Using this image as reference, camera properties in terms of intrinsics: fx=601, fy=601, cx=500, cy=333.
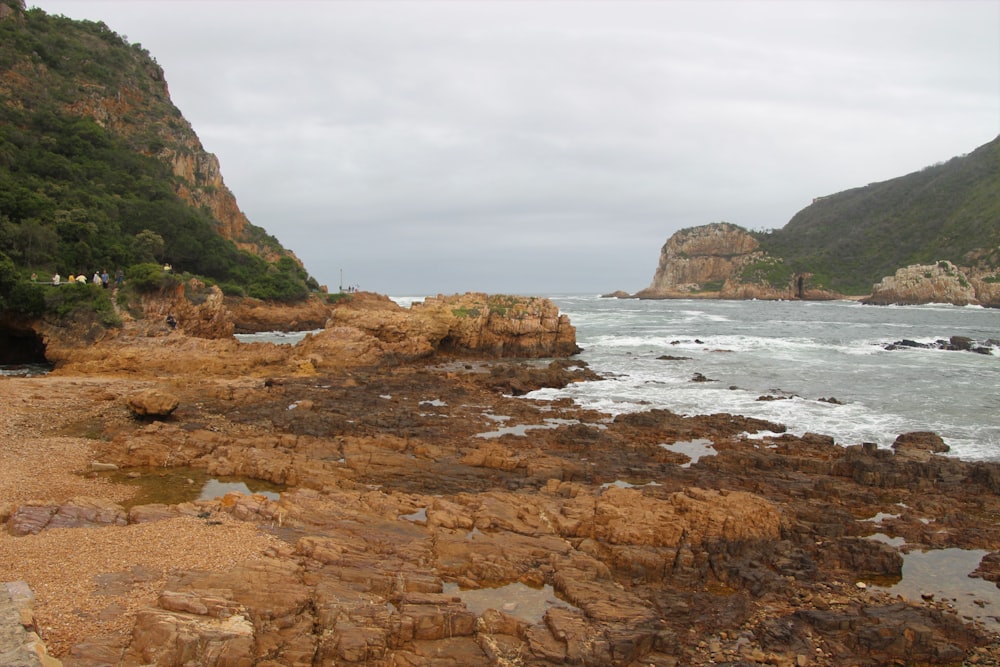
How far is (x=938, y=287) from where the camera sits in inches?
3322

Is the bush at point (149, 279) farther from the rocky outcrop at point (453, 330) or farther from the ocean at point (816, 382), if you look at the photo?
the ocean at point (816, 382)

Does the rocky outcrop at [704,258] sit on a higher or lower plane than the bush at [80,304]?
higher

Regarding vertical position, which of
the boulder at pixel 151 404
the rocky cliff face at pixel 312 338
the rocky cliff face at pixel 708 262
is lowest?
the boulder at pixel 151 404

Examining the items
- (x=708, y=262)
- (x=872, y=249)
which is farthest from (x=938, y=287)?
(x=708, y=262)

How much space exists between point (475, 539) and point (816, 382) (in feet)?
68.7

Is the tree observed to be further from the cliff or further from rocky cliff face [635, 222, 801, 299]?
rocky cliff face [635, 222, 801, 299]

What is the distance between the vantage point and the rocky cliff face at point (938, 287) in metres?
79.6

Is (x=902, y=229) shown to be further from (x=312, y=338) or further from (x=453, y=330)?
(x=312, y=338)

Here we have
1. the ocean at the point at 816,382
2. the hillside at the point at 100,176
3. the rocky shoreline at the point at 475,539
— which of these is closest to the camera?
the rocky shoreline at the point at 475,539

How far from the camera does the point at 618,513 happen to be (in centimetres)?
981

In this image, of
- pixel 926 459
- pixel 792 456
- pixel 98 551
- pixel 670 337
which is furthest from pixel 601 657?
pixel 670 337

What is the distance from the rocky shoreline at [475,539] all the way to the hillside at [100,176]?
56.1ft

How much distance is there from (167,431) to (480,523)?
8.59 meters

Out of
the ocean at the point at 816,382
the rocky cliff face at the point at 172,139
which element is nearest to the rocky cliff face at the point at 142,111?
the rocky cliff face at the point at 172,139
